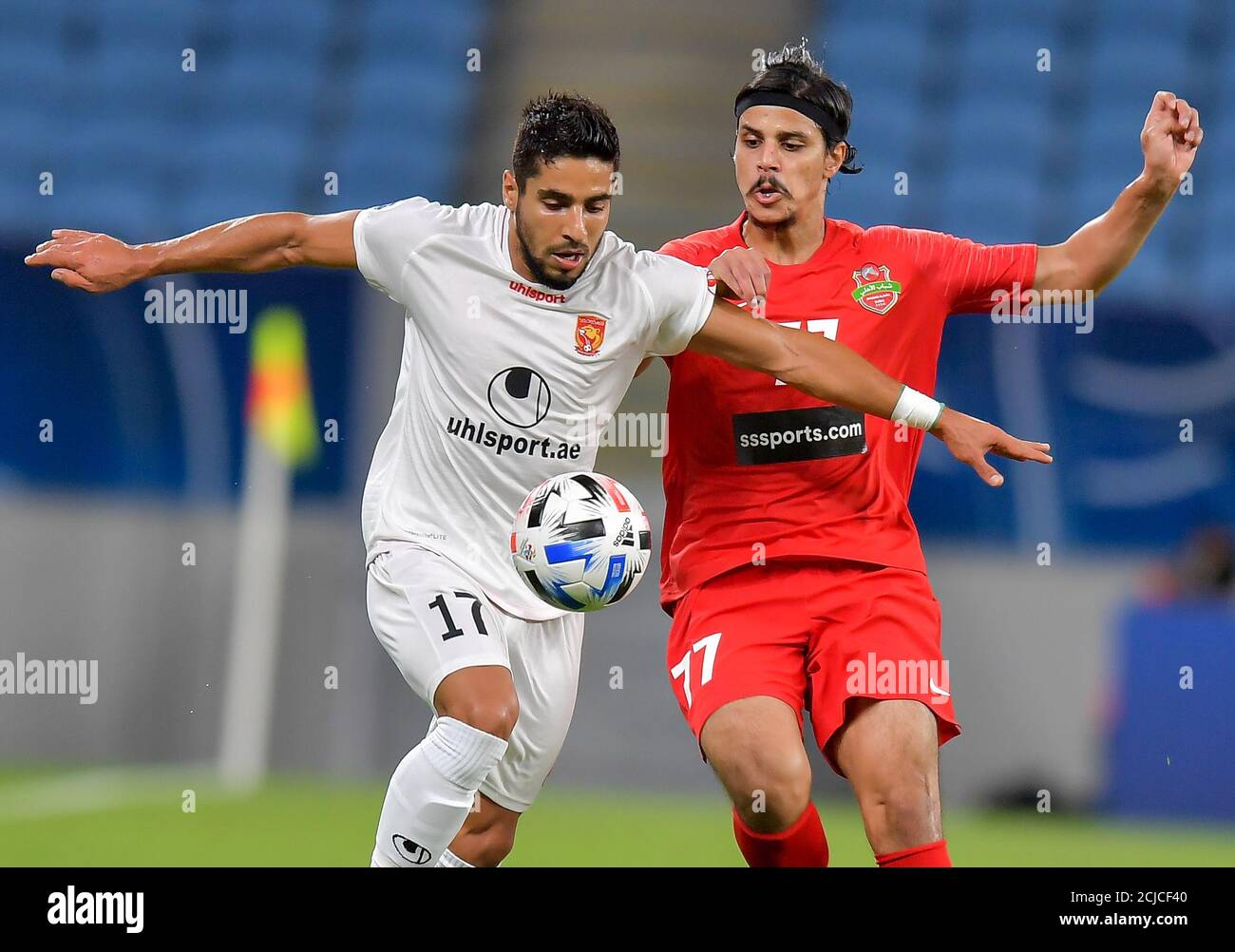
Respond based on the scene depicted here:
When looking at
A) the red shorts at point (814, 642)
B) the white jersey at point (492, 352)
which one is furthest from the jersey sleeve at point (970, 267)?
the red shorts at point (814, 642)

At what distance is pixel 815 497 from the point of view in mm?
5016

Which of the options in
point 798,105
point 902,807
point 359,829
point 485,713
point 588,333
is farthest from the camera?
point 359,829

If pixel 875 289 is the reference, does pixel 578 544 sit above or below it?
below

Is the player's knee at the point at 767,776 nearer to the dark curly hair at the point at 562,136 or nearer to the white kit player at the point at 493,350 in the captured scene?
the white kit player at the point at 493,350

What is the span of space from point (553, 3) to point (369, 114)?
156 centimetres

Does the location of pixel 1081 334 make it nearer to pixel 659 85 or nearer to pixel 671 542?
pixel 659 85

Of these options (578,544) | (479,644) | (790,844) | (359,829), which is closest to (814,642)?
(790,844)

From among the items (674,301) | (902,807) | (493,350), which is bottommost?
(902,807)

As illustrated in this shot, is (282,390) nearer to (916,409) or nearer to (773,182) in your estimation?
(773,182)

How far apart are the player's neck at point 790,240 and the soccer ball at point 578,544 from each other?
980 mm

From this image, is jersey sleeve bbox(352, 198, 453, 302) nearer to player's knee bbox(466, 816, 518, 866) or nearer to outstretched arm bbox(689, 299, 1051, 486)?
outstretched arm bbox(689, 299, 1051, 486)

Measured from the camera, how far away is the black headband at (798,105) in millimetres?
5164

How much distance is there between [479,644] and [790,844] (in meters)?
1.04

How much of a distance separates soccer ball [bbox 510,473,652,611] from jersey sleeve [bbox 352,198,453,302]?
0.75m
